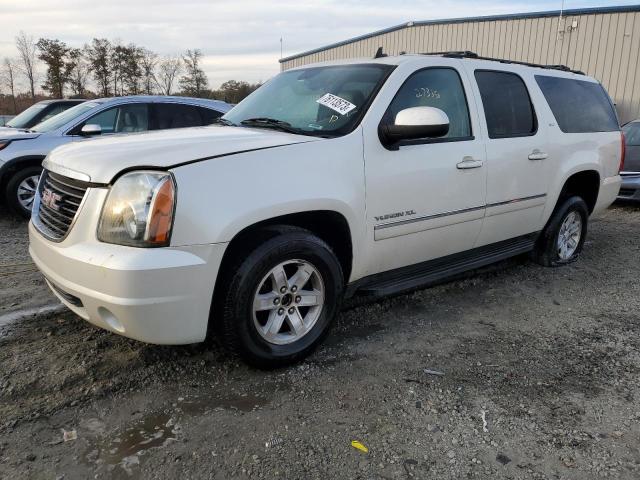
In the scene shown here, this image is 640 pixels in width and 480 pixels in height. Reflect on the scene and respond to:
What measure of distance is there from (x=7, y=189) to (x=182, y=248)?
540 cm

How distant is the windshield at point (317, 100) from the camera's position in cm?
340

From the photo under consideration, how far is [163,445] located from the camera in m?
2.44

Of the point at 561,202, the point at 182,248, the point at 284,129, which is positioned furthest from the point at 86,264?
the point at 561,202

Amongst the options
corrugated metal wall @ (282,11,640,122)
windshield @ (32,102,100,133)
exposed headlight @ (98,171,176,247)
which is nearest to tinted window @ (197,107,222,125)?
windshield @ (32,102,100,133)

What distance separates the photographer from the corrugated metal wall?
1495cm

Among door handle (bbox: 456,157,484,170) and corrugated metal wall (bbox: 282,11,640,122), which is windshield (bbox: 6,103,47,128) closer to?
door handle (bbox: 456,157,484,170)

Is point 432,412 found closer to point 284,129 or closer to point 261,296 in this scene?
point 261,296

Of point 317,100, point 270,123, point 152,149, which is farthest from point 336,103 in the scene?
point 152,149

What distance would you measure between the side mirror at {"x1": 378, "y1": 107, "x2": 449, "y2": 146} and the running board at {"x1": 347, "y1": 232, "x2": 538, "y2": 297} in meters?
0.95

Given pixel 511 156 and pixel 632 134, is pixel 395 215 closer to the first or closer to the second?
pixel 511 156

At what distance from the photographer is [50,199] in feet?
10.2

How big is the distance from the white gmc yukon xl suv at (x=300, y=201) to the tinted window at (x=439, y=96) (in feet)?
0.04

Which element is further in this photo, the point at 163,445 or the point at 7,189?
the point at 7,189

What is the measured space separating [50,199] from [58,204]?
0.53 ft
